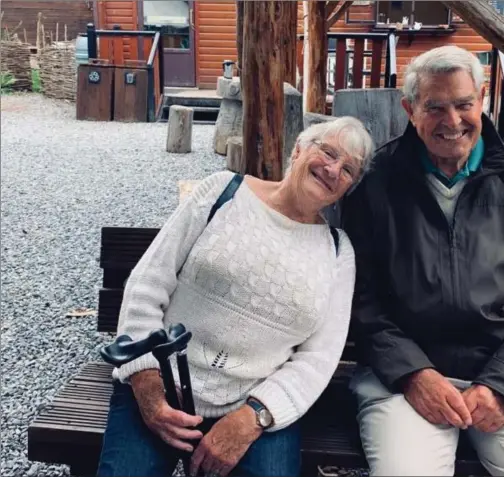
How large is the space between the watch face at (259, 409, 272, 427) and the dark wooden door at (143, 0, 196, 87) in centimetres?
1515

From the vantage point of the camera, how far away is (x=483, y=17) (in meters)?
3.00

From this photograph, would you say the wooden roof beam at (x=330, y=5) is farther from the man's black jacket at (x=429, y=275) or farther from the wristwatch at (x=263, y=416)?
the wristwatch at (x=263, y=416)

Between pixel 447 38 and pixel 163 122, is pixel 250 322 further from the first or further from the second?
pixel 447 38

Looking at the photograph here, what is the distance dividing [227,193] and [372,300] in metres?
0.51

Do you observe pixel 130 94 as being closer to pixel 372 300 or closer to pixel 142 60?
pixel 142 60

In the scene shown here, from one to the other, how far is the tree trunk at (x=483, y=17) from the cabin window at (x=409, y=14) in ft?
45.0

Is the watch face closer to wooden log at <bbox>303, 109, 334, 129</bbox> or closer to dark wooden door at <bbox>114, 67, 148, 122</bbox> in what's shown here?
wooden log at <bbox>303, 109, 334, 129</bbox>

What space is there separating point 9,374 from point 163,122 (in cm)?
1009

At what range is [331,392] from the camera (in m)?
2.44

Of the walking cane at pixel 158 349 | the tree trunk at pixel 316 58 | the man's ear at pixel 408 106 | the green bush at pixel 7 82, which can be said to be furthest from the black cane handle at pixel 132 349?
the green bush at pixel 7 82

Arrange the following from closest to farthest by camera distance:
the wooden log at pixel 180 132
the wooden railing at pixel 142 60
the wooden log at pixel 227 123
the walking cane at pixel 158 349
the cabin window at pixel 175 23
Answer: the walking cane at pixel 158 349, the wooden log at pixel 227 123, the wooden log at pixel 180 132, the wooden railing at pixel 142 60, the cabin window at pixel 175 23

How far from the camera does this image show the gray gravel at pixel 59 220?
3754mm

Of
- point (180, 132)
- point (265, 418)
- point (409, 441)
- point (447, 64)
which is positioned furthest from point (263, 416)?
point (180, 132)

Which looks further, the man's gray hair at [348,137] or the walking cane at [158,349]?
the man's gray hair at [348,137]
